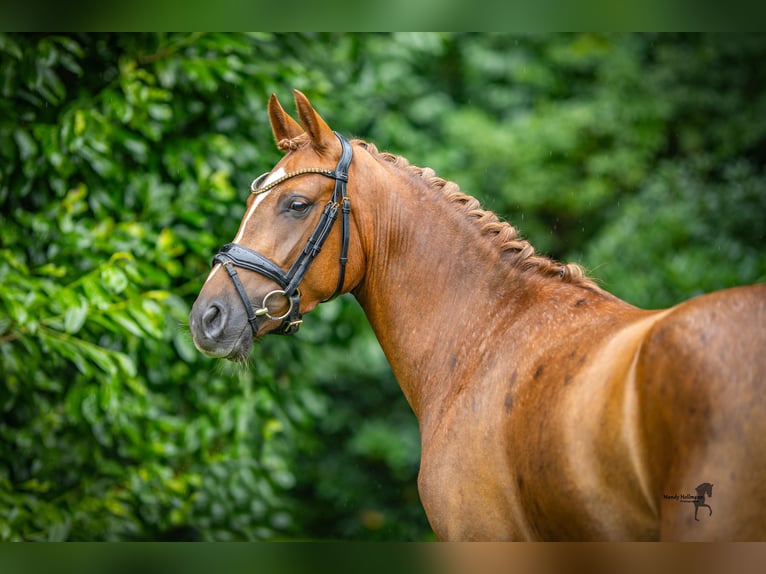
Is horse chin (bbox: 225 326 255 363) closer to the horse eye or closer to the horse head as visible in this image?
the horse head

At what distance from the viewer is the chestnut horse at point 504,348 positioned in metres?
1.95

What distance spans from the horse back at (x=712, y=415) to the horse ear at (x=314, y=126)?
59.2 inches

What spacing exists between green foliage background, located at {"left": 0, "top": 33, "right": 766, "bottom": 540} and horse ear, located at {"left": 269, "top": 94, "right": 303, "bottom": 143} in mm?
1349

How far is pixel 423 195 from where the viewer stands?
3162 mm

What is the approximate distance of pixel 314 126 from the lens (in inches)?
118

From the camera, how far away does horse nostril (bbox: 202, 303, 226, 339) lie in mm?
2871

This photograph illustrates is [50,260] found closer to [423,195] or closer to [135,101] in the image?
[135,101]

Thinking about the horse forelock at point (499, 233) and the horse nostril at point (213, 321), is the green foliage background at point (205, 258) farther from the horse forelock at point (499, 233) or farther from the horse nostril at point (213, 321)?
the horse forelock at point (499, 233)

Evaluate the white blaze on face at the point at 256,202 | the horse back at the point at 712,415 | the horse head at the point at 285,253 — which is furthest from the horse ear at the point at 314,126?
the horse back at the point at 712,415


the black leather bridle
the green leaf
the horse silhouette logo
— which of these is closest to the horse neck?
the black leather bridle

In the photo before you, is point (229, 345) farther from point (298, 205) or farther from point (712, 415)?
point (712, 415)
